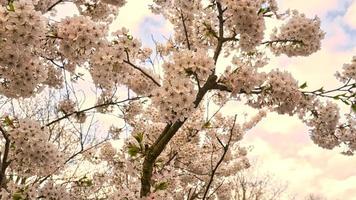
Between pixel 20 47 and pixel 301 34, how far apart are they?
3508mm

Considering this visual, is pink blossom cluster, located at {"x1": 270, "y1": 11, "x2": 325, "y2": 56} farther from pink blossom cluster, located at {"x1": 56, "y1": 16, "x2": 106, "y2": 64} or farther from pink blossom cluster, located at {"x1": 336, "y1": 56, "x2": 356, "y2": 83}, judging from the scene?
pink blossom cluster, located at {"x1": 56, "y1": 16, "x2": 106, "y2": 64}

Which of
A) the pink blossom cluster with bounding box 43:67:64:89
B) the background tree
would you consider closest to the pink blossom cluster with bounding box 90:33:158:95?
the background tree

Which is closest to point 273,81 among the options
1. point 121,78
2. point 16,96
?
point 121,78

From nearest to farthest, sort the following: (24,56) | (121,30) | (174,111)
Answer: (174,111)
(24,56)
(121,30)

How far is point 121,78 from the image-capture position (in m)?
5.06

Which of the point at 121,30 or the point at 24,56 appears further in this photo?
the point at 121,30

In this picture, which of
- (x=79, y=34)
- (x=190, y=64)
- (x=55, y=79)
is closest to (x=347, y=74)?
(x=190, y=64)

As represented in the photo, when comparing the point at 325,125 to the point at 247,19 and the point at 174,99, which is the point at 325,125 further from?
the point at 174,99

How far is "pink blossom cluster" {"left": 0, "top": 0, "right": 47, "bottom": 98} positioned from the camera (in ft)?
12.2

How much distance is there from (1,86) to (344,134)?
4556 millimetres

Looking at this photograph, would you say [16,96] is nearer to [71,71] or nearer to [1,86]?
[1,86]

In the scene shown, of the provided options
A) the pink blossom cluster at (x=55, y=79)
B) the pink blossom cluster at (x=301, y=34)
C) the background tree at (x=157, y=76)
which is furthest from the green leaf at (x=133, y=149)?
the pink blossom cluster at (x=55, y=79)

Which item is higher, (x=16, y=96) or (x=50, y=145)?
(x=16, y=96)

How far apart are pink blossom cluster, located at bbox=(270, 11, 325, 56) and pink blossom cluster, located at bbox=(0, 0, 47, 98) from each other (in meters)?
3.11
